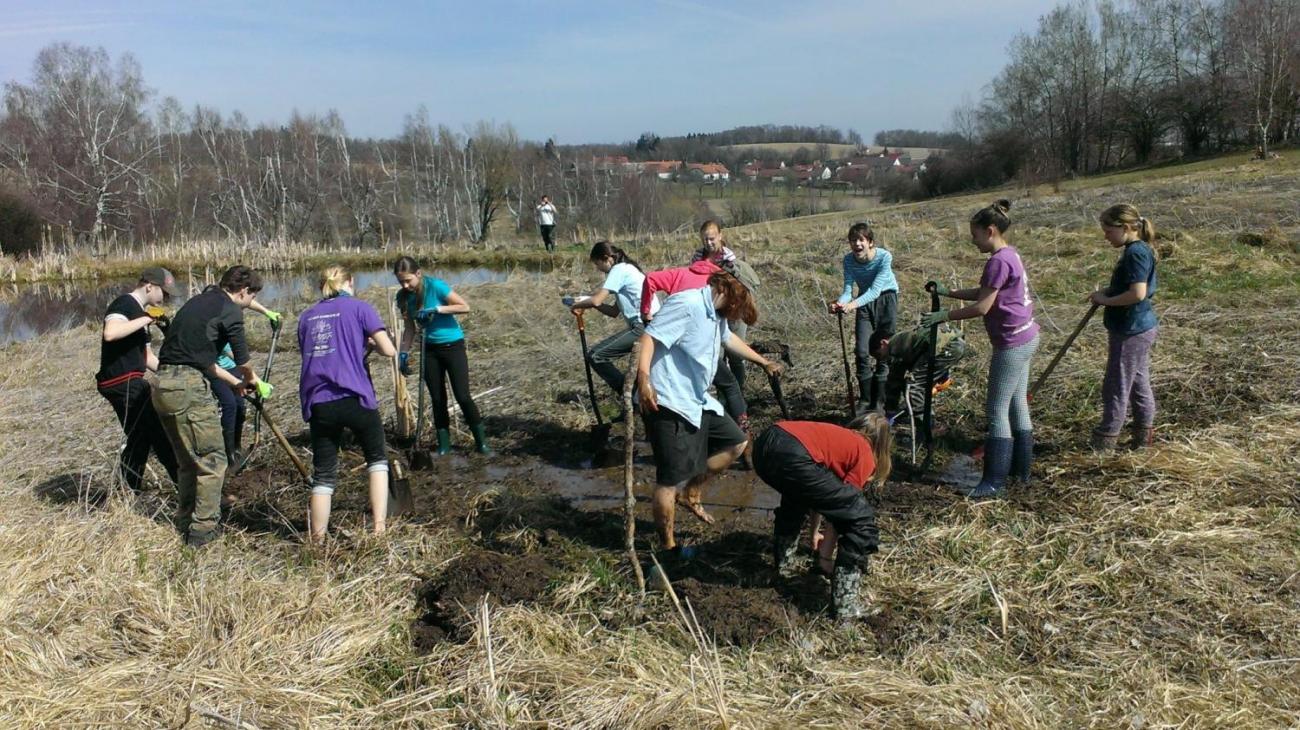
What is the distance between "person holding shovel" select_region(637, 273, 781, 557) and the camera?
405 centimetres

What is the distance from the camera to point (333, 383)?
4.42m

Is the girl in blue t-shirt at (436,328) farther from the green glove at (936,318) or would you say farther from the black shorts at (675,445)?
the green glove at (936,318)

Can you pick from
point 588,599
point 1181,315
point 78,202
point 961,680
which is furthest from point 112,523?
point 78,202

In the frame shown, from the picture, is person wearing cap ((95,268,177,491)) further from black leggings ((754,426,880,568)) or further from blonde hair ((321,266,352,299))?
black leggings ((754,426,880,568))

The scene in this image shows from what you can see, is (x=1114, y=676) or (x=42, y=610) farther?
(x=42, y=610)

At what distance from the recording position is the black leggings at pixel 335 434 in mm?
4445

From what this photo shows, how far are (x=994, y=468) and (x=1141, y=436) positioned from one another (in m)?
1.18

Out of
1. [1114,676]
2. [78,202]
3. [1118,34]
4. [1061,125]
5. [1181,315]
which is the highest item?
[1118,34]

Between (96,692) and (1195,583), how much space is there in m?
4.76

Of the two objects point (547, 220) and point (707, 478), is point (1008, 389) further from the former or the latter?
point (547, 220)

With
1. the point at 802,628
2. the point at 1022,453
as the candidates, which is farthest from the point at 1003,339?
the point at 802,628

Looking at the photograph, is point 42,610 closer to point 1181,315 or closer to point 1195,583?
point 1195,583

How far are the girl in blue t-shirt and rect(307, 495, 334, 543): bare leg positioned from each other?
5.38 feet

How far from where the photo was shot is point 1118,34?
152ft
